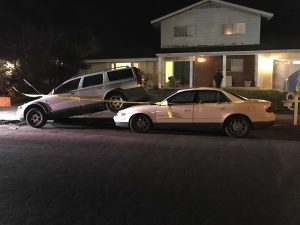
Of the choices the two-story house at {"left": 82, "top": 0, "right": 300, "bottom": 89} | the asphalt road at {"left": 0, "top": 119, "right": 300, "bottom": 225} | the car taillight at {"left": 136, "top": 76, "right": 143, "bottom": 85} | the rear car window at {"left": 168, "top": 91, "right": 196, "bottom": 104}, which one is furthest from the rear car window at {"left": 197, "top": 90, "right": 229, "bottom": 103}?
the two-story house at {"left": 82, "top": 0, "right": 300, "bottom": 89}

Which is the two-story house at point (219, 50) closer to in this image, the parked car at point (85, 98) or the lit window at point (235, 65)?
the lit window at point (235, 65)

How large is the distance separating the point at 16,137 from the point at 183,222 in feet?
25.4

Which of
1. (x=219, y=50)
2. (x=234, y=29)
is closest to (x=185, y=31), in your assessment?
(x=219, y=50)

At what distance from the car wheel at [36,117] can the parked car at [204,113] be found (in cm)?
329

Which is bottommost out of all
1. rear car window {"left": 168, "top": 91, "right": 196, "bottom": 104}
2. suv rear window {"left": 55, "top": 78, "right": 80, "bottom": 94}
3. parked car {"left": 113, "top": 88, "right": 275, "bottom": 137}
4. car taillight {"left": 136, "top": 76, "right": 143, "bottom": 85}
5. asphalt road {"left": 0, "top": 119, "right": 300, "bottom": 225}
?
asphalt road {"left": 0, "top": 119, "right": 300, "bottom": 225}

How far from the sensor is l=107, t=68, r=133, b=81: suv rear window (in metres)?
13.5

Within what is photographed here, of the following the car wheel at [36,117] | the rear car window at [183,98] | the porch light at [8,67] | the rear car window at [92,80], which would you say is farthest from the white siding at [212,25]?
the rear car window at [183,98]

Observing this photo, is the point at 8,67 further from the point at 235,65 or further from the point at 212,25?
the point at 235,65

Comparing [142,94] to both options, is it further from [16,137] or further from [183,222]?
[183,222]

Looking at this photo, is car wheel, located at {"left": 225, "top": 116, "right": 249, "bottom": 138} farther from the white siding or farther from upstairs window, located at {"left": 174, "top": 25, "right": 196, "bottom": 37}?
upstairs window, located at {"left": 174, "top": 25, "right": 196, "bottom": 37}

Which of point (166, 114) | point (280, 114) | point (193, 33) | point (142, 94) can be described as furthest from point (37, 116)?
point (193, 33)

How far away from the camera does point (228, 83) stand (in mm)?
27375

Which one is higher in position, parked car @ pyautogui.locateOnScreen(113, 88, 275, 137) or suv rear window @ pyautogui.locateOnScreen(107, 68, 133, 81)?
suv rear window @ pyautogui.locateOnScreen(107, 68, 133, 81)

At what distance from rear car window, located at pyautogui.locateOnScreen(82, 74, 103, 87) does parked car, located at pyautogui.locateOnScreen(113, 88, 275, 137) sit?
222 centimetres
